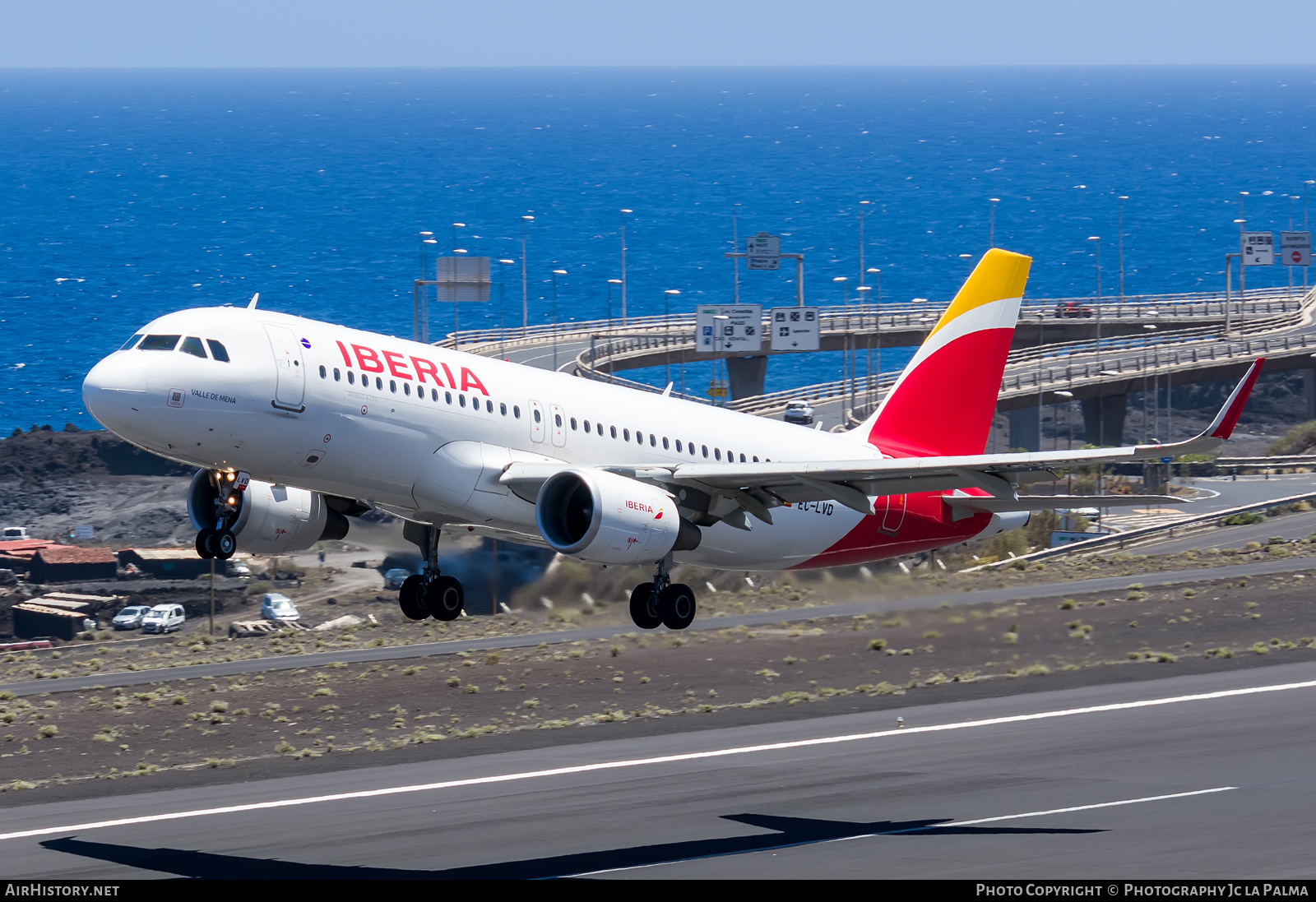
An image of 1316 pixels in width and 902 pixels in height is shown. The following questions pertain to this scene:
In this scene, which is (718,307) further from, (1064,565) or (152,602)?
(152,602)

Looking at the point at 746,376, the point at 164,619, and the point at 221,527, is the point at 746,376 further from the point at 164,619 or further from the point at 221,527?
the point at 221,527

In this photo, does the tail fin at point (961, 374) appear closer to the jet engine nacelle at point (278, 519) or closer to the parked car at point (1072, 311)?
the jet engine nacelle at point (278, 519)

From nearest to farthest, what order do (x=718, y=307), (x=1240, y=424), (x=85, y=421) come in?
(x=718, y=307)
(x=85, y=421)
(x=1240, y=424)

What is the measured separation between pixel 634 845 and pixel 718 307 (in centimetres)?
6857

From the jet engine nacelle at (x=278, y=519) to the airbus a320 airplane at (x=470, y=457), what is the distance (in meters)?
0.04

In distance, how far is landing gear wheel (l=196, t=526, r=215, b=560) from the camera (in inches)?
1423

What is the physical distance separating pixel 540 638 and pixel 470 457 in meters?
40.9

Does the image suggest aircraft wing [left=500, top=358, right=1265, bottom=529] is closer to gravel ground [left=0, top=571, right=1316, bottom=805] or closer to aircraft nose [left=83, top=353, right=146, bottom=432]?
aircraft nose [left=83, top=353, right=146, bottom=432]

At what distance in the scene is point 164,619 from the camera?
91.9m

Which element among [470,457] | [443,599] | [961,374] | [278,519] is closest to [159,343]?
[278,519]

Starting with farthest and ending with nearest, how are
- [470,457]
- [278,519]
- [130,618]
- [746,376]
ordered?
1. [746,376]
2. [130,618]
3. [278,519]
4. [470,457]

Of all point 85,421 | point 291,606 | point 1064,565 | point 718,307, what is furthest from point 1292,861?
point 85,421

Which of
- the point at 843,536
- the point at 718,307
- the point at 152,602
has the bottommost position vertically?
the point at 152,602

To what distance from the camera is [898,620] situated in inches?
2347
